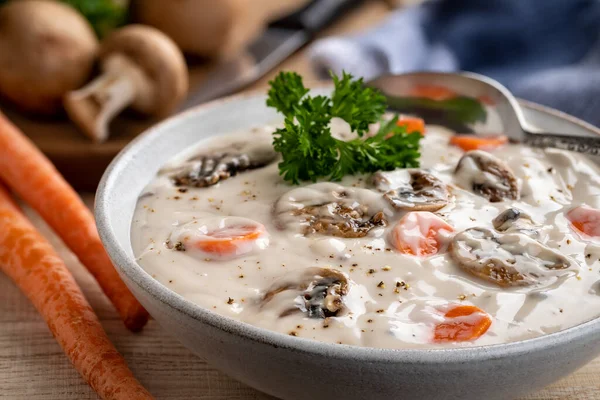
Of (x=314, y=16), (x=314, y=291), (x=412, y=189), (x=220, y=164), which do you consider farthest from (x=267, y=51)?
(x=314, y=291)

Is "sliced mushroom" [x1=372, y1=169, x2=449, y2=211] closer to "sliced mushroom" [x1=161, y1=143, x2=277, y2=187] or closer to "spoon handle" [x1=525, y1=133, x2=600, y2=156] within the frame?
"sliced mushroom" [x1=161, y1=143, x2=277, y2=187]

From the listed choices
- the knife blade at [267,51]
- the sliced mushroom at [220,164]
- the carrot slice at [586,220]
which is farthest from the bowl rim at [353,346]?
the knife blade at [267,51]

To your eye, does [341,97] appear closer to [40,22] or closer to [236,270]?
[236,270]

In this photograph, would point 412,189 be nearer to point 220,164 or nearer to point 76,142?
point 220,164

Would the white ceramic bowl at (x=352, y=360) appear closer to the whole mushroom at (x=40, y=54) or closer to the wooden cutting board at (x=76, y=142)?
the wooden cutting board at (x=76, y=142)

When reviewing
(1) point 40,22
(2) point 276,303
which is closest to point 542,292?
(2) point 276,303

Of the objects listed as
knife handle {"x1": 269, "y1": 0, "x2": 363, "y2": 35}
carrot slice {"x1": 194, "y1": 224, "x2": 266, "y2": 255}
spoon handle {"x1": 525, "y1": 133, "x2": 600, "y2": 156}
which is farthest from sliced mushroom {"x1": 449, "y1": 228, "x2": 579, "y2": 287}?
knife handle {"x1": 269, "y1": 0, "x2": 363, "y2": 35}
